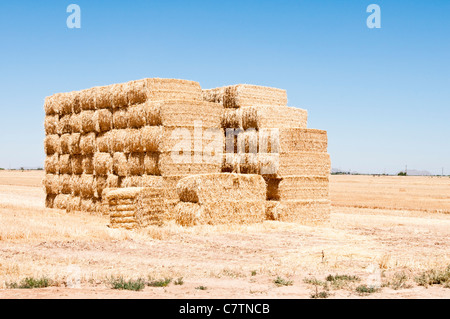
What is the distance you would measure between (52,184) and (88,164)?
9.31 feet

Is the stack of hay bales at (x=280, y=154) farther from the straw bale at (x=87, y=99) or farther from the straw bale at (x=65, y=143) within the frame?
the straw bale at (x=65, y=143)

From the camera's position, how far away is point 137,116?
19859mm

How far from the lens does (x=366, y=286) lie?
8.80 metres

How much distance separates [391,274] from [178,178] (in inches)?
393

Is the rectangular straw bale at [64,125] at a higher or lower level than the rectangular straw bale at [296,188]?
higher

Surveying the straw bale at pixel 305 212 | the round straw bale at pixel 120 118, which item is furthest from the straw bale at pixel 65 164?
the straw bale at pixel 305 212

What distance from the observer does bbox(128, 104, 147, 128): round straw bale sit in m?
19.6

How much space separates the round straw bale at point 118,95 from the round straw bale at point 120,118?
201 mm

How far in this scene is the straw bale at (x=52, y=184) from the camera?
2459 centimetres

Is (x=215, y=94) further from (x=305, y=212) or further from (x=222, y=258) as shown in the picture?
(x=222, y=258)

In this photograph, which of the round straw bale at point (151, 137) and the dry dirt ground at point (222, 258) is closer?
the dry dirt ground at point (222, 258)

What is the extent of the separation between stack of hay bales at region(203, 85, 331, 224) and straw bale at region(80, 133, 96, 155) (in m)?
4.97

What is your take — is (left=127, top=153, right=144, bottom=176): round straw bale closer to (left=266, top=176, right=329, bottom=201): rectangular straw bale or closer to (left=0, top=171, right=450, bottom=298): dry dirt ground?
(left=0, top=171, right=450, bottom=298): dry dirt ground
